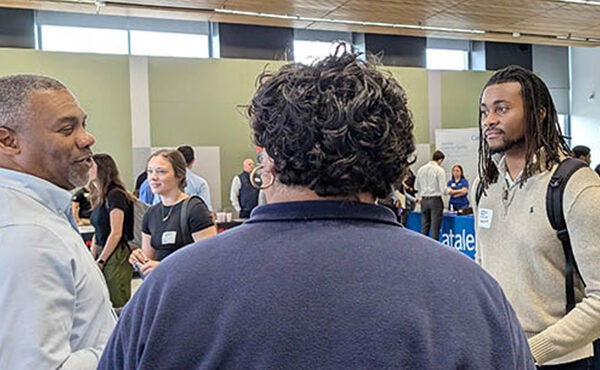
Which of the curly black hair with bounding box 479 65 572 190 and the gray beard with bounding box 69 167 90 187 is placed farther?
the curly black hair with bounding box 479 65 572 190

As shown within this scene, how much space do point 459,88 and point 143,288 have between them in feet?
36.4

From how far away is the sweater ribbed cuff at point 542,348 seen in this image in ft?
4.88

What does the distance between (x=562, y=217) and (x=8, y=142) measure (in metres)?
1.46

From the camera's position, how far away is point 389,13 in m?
8.70

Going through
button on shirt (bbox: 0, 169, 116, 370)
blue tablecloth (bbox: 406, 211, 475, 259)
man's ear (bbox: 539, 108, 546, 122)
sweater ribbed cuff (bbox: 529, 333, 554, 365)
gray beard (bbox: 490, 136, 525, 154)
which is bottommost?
blue tablecloth (bbox: 406, 211, 475, 259)

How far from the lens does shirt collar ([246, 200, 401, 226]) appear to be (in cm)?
80

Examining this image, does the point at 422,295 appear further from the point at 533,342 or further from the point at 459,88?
the point at 459,88

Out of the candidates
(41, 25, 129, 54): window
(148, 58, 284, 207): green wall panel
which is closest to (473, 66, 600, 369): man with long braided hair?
(148, 58, 284, 207): green wall panel

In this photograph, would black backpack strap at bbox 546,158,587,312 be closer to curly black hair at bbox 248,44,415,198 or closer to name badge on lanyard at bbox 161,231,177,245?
curly black hair at bbox 248,44,415,198

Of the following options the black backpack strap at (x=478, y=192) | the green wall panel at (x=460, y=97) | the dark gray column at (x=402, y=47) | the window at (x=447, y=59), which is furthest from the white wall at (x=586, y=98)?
the black backpack strap at (x=478, y=192)

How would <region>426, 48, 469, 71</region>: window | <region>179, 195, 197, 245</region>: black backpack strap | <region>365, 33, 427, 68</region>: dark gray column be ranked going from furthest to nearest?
<region>426, 48, 469, 71</region>: window, <region>365, 33, 427, 68</region>: dark gray column, <region>179, 195, 197, 245</region>: black backpack strap

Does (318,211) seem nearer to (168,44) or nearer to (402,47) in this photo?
(168,44)

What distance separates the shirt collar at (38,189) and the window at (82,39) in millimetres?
8859

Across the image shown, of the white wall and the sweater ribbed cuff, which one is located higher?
the white wall
